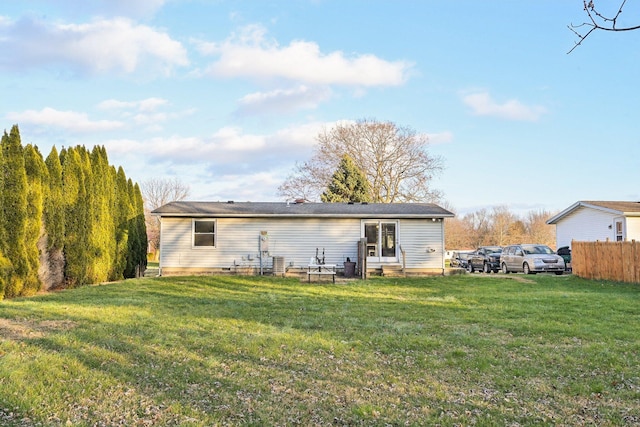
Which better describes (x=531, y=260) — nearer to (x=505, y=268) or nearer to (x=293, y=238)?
(x=505, y=268)

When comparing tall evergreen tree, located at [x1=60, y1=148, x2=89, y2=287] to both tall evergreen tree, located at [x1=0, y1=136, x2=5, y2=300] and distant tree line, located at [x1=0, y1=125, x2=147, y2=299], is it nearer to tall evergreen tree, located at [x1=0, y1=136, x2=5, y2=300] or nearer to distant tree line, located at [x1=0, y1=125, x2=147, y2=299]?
distant tree line, located at [x1=0, y1=125, x2=147, y2=299]

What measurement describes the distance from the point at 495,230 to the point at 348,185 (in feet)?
73.4

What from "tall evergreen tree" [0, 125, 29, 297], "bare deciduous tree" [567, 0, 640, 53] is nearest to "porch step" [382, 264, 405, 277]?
"tall evergreen tree" [0, 125, 29, 297]

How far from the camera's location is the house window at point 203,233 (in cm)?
1861

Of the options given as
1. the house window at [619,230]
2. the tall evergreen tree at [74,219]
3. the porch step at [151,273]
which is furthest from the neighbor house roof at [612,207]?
the tall evergreen tree at [74,219]

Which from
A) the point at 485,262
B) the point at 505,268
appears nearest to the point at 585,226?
the point at 505,268

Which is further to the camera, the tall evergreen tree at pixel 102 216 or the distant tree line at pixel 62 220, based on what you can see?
the tall evergreen tree at pixel 102 216

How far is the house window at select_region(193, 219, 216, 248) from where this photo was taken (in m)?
18.6

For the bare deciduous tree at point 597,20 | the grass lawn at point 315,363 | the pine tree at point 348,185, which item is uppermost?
the pine tree at point 348,185

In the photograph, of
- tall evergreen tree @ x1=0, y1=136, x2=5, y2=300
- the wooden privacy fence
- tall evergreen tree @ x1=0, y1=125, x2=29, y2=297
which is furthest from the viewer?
the wooden privacy fence

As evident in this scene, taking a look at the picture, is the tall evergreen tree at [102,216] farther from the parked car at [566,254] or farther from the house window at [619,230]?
the house window at [619,230]

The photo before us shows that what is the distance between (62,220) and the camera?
13578 mm

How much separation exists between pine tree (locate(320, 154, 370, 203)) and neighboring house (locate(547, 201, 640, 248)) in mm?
12385

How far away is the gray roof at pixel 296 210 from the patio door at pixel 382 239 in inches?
20.4
